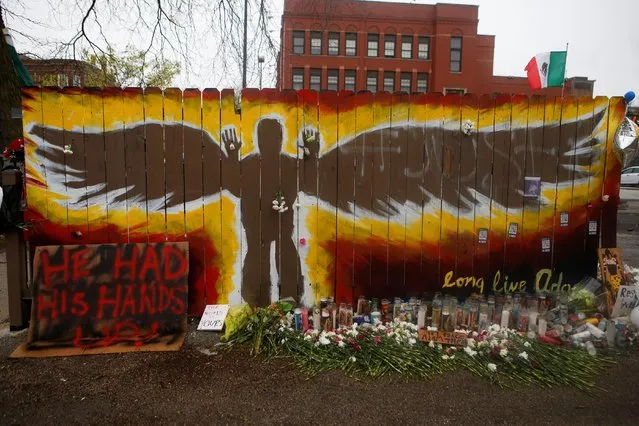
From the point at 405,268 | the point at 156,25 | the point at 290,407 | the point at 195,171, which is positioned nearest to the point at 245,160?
the point at 195,171

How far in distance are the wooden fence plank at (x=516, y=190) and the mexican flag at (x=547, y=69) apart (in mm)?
2026

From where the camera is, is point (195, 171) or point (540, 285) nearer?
point (195, 171)

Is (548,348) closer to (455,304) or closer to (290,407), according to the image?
(455,304)

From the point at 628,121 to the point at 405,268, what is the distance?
2.79 meters

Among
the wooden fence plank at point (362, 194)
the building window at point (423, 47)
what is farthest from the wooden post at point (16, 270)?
the building window at point (423, 47)

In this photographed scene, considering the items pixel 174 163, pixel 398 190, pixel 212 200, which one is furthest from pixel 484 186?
pixel 174 163

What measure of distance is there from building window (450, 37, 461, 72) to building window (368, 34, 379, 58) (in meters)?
6.20

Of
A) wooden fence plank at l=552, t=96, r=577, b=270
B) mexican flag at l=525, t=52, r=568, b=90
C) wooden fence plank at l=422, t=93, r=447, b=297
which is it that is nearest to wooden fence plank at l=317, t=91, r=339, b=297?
wooden fence plank at l=422, t=93, r=447, b=297

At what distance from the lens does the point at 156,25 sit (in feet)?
24.0

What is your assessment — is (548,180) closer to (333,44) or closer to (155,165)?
(155,165)

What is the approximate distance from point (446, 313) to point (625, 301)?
71.5 inches

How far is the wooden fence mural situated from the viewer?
4.09 m

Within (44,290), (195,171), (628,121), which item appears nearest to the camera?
(44,290)

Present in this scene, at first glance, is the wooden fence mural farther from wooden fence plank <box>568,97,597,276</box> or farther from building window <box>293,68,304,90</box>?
building window <box>293,68,304,90</box>
